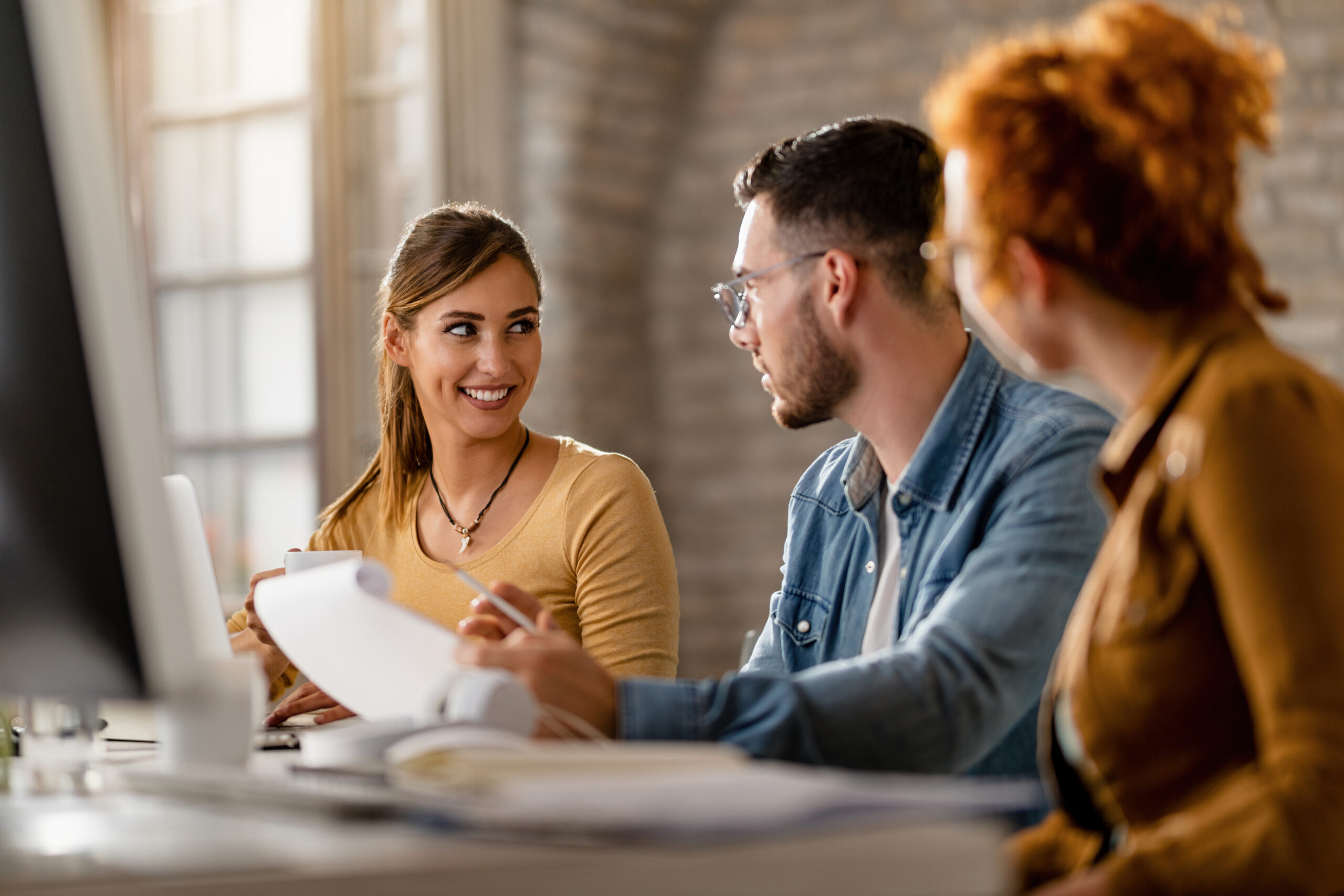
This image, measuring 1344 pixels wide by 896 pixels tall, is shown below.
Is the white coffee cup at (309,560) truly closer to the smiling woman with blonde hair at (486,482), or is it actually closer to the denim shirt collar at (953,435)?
the smiling woman with blonde hair at (486,482)

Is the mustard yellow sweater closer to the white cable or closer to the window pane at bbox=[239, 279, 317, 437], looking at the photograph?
the white cable

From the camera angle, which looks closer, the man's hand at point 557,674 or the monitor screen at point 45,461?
the monitor screen at point 45,461

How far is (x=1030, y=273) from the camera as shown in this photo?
3.27 ft

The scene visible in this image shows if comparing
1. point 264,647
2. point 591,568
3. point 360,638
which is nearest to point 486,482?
point 591,568

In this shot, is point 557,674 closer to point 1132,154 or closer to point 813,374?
point 1132,154

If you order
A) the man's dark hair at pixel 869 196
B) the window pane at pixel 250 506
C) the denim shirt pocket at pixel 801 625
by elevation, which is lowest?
the window pane at pixel 250 506

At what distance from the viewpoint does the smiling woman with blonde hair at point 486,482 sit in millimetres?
2100

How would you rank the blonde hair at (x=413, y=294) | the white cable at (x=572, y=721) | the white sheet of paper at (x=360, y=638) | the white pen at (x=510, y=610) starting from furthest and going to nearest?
the blonde hair at (x=413, y=294), the white pen at (x=510, y=610), the white sheet of paper at (x=360, y=638), the white cable at (x=572, y=721)

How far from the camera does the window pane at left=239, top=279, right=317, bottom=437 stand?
3670mm

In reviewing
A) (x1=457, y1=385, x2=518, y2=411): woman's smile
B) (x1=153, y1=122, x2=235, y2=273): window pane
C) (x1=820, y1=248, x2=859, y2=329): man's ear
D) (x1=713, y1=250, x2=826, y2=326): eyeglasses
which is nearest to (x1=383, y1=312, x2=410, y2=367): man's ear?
(x1=457, y1=385, x2=518, y2=411): woman's smile

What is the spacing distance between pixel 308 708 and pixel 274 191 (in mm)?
2361

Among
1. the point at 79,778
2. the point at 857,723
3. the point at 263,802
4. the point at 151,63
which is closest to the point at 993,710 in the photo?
the point at 857,723

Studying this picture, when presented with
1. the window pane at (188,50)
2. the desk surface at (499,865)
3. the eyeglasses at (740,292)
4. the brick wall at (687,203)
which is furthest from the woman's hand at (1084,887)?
the window pane at (188,50)

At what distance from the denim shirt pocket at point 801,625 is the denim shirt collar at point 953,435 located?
233 mm
